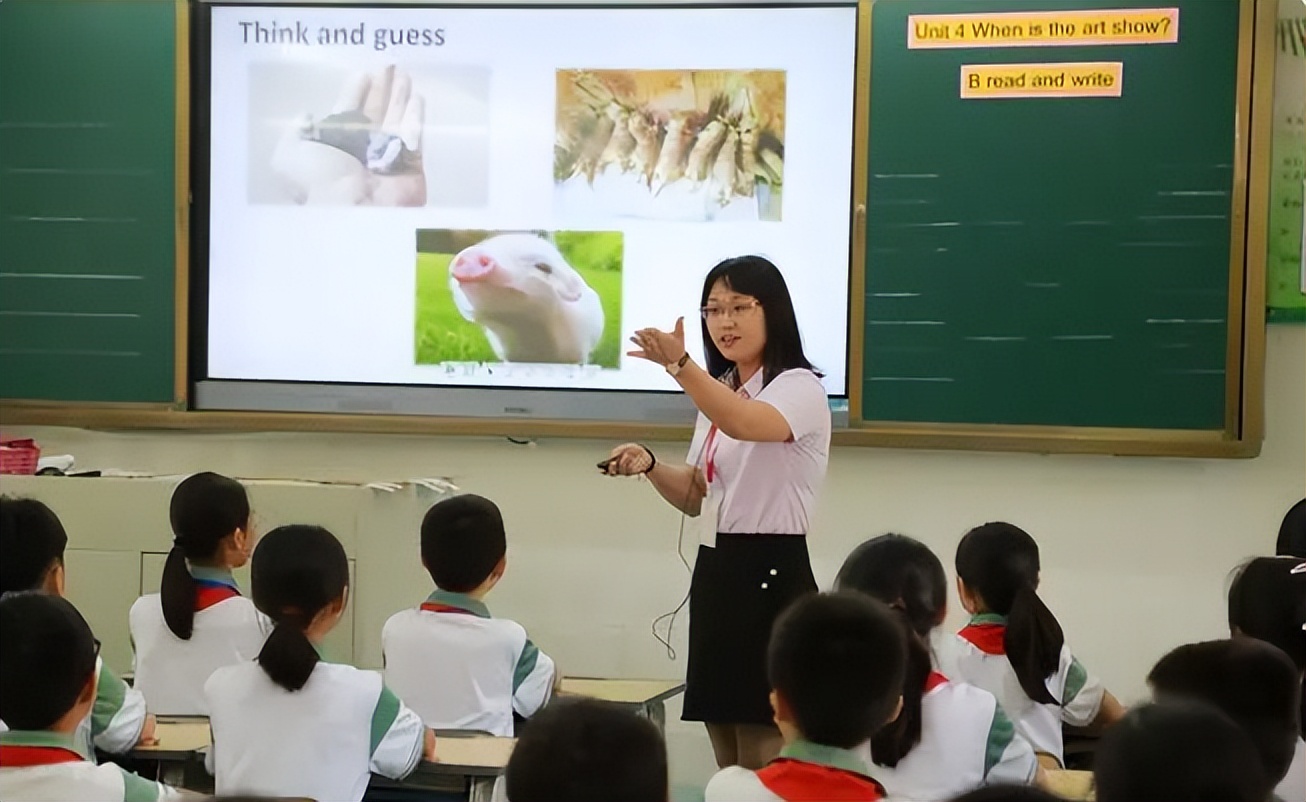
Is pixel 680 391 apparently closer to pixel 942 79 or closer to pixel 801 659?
pixel 942 79

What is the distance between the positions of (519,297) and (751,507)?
4.57ft

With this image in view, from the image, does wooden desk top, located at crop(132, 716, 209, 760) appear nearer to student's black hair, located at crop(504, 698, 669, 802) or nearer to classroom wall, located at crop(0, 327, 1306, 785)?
student's black hair, located at crop(504, 698, 669, 802)

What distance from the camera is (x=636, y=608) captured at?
376cm

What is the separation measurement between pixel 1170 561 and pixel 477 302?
81.1 inches

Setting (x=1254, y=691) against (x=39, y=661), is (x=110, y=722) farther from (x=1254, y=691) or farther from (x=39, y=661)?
(x=1254, y=691)

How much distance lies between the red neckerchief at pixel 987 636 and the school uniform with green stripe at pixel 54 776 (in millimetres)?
1478

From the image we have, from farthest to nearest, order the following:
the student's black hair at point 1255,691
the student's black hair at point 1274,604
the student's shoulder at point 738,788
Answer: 1. the student's black hair at point 1274,604
2. the student's black hair at point 1255,691
3. the student's shoulder at point 738,788

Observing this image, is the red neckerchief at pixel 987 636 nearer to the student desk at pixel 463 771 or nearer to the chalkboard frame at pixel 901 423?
the student desk at pixel 463 771

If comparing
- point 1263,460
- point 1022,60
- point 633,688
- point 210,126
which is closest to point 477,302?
point 210,126

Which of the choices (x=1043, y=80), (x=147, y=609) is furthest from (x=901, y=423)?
(x=147, y=609)

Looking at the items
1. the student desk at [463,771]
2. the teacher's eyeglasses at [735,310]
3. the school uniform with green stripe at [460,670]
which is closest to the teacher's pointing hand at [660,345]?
the teacher's eyeglasses at [735,310]

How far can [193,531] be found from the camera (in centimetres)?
266

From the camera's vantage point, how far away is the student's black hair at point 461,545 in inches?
102

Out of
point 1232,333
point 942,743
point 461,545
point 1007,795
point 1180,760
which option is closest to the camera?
point 1007,795
